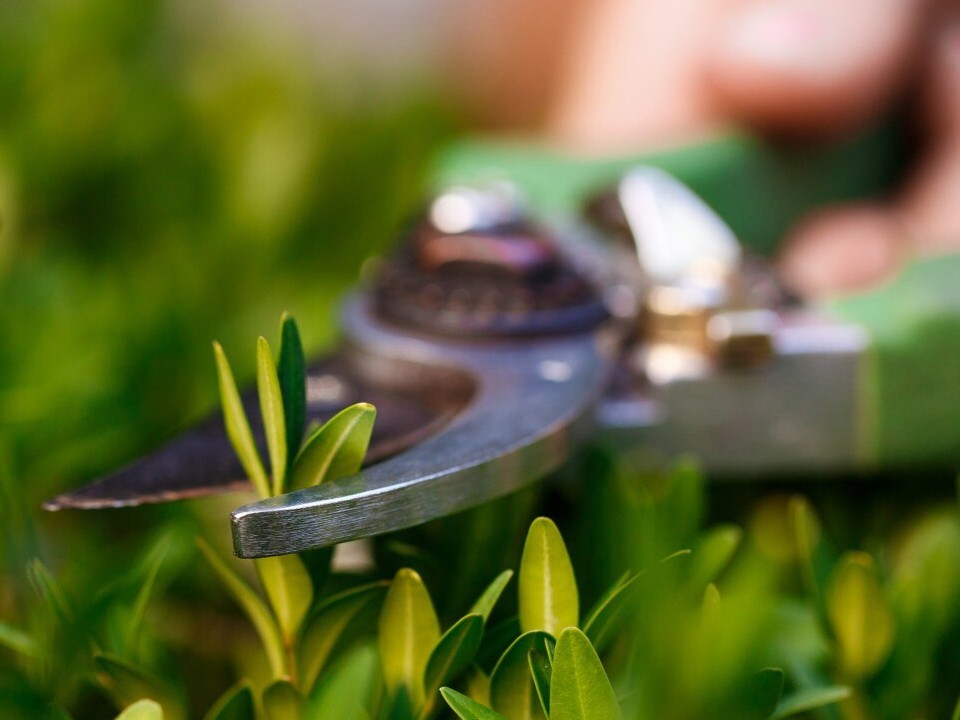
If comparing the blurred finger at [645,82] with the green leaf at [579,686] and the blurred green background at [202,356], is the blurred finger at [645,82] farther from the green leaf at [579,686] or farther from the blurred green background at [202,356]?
the green leaf at [579,686]

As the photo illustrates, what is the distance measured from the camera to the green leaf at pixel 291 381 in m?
0.27

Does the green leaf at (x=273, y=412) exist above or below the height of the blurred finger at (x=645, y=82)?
below

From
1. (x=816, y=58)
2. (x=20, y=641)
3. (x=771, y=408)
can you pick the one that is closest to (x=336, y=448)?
(x=20, y=641)

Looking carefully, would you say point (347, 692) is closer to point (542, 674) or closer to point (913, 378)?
point (542, 674)

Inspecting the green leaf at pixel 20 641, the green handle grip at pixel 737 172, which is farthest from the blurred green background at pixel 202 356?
the green handle grip at pixel 737 172

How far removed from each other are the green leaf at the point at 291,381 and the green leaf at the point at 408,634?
44mm

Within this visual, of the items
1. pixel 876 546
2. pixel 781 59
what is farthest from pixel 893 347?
pixel 781 59

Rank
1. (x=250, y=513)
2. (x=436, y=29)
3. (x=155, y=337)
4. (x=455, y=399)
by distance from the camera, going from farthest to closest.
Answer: (x=436, y=29) → (x=155, y=337) → (x=455, y=399) → (x=250, y=513)

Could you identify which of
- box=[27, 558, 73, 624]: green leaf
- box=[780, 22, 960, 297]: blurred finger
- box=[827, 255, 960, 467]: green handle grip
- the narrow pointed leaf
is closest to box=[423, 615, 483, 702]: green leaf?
the narrow pointed leaf

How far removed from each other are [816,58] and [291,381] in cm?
38

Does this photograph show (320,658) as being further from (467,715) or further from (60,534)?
(60,534)

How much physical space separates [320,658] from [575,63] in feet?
2.18

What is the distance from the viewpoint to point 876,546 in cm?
40

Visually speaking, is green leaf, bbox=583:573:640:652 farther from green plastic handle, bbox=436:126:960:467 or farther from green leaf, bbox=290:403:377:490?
green plastic handle, bbox=436:126:960:467
